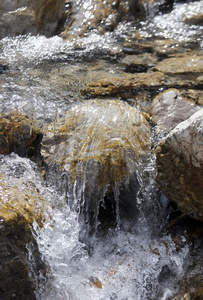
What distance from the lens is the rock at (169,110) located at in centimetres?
340

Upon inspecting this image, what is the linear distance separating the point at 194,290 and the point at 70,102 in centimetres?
219

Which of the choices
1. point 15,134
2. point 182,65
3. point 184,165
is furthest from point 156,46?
point 184,165

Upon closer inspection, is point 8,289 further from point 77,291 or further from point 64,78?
point 64,78

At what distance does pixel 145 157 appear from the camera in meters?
3.17

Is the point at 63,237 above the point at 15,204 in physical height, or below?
below

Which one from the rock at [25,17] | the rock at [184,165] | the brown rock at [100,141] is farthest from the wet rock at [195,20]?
the rock at [184,165]

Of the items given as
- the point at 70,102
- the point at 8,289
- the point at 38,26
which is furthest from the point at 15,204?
the point at 38,26

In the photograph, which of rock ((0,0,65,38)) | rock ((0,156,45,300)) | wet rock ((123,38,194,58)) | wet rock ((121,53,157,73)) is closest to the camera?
rock ((0,156,45,300))

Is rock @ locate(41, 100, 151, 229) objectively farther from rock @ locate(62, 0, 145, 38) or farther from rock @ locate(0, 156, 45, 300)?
rock @ locate(62, 0, 145, 38)

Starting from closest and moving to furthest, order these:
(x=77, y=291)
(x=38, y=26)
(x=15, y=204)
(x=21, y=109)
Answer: (x=15, y=204) < (x=77, y=291) < (x=21, y=109) < (x=38, y=26)

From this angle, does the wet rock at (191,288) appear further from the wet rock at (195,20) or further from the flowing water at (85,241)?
the wet rock at (195,20)

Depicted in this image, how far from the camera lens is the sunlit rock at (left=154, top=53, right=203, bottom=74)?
170 inches

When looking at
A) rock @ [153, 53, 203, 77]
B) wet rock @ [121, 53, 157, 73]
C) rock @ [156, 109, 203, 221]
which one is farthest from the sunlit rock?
rock @ [156, 109, 203, 221]

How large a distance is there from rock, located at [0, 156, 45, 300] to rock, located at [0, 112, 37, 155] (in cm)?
65
